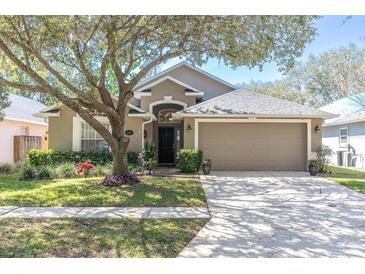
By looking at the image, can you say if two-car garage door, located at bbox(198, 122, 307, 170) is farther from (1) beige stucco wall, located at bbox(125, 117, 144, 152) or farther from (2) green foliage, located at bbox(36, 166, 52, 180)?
(2) green foliage, located at bbox(36, 166, 52, 180)

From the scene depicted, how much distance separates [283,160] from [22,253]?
520 inches

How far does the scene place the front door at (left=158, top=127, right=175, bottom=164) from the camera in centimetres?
1844

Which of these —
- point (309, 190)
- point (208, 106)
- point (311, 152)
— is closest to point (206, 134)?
point (208, 106)

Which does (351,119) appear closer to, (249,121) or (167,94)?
(249,121)

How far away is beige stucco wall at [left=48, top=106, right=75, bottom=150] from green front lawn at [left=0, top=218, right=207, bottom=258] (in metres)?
9.85

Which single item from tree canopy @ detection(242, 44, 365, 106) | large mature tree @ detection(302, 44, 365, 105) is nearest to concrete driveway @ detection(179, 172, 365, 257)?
large mature tree @ detection(302, 44, 365, 105)

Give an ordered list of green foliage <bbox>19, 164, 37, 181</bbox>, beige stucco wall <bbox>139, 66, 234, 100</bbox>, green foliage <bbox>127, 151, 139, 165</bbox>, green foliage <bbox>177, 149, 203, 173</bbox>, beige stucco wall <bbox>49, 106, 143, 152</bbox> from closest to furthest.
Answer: green foliage <bbox>19, 164, 37, 181</bbox>
green foliage <bbox>177, 149, 203, 173</bbox>
green foliage <bbox>127, 151, 139, 165</bbox>
beige stucco wall <bbox>49, 106, 143, 152</bbox>
beige stucco wall <bbox>139, 66, 234, 100</bbox>

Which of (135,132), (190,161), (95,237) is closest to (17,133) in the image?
(135,132)

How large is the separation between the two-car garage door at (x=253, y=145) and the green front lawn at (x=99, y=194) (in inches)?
176

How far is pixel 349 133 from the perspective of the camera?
2025 centimetres

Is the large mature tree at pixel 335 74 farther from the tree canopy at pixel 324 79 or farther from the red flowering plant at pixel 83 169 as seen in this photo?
the red flowering plant at pixel 83 169

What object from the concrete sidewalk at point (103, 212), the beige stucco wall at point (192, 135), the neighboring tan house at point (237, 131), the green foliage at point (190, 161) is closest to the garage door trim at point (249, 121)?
the neighboring tan house at point (237, 131)

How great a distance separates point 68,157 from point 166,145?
5597mm

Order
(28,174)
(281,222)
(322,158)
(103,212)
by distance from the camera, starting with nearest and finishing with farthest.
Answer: (281,222), (103,212), (28,174), (322,158)
